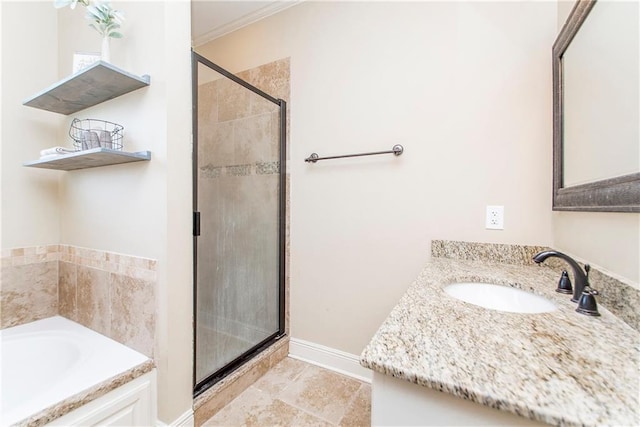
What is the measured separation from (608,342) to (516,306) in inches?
16.9

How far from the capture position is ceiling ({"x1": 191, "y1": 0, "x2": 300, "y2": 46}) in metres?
1.92

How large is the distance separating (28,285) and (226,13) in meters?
2.18

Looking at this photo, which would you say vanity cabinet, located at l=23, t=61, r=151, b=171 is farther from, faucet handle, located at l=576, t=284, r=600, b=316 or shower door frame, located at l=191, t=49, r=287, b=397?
faucet handle, located at l=576, t=284, r=600, b=316

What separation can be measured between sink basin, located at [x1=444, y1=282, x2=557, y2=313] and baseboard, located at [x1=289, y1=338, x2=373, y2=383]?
0.87 m

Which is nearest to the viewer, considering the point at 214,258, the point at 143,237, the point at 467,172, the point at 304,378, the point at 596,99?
the point at 596,99

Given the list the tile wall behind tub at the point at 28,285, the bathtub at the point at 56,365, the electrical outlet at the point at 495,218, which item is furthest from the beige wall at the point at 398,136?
the tile wall behind tub at the point at 28,285

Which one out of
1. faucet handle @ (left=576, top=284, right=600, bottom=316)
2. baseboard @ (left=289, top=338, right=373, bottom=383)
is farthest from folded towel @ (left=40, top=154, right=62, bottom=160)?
faucet handle @ (left=576, top=284, right=600, bottom=316)

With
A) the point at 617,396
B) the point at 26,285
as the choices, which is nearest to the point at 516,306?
the point at 617,396

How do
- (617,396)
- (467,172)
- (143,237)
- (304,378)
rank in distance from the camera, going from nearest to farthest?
(617,396) → (143,237) → (467,172) → (304,378)

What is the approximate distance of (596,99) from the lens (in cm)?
91

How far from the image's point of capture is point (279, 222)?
193 cm

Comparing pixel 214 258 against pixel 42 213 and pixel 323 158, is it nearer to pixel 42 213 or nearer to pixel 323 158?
pixel 323 158

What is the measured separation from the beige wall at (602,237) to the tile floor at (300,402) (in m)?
1.20

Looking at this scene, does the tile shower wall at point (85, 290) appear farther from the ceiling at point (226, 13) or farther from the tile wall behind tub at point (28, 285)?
the ceiling at point (226, 13)
